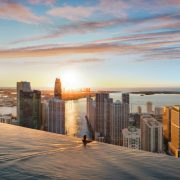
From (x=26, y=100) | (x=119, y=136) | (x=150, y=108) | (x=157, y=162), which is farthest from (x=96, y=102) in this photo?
(x=157, y=162)

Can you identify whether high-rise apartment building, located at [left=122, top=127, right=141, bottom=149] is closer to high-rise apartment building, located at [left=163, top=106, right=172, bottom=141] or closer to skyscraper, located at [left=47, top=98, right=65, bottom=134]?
high-rise apartment building, located at [left=163, top=106, right=172, bottom=141]

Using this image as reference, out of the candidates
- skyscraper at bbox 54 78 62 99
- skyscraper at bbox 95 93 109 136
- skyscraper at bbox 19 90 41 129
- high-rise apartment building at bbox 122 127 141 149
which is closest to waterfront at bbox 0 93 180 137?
skyscraper at bbox 95 93 109 136

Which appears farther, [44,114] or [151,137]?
[44,114]

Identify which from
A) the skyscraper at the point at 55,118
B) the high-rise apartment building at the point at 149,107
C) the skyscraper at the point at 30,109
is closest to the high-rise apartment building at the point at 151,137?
the skyscraper at the point at 55,118

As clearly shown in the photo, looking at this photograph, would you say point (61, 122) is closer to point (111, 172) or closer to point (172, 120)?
point (172, 120)

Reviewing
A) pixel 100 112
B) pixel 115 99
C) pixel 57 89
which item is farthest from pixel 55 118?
pixel 57 89

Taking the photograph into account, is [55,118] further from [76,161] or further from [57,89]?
[76,161]
